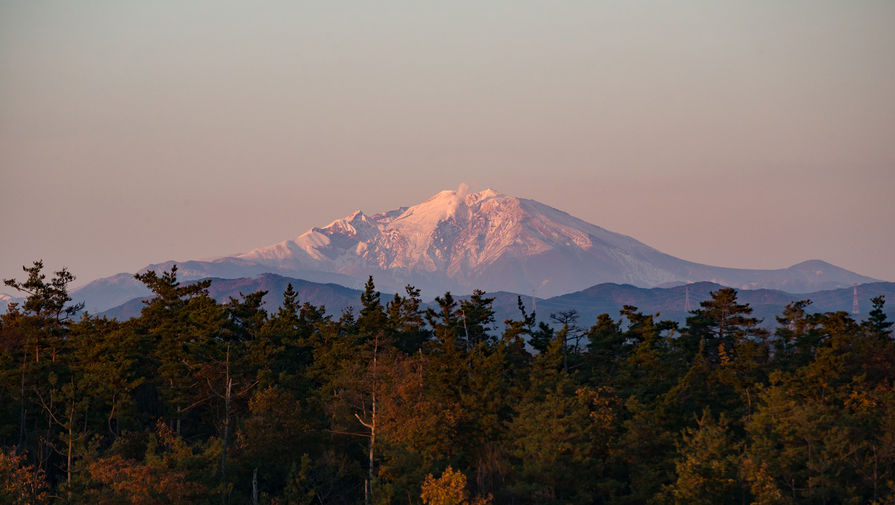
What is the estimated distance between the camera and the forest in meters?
61.9

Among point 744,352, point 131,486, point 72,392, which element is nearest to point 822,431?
point 744,352

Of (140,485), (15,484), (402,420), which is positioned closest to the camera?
(15,484)

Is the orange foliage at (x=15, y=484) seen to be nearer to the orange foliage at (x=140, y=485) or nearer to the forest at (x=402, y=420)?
the forest at (x=402, y=420)

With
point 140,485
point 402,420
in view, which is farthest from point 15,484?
point 402,420

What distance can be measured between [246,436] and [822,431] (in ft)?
136

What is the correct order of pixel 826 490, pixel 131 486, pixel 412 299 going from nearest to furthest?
1. pixel 131 486
2. pixel 826 490
3. pixel 412 299

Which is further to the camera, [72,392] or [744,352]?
[744,352]

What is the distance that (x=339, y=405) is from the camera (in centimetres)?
6875

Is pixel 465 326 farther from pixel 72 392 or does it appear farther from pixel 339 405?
pixel 72 392

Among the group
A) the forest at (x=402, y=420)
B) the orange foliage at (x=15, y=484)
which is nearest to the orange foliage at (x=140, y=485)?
the forest at (x=402, y=420)

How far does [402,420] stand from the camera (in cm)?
6506

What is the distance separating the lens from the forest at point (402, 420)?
203 feet

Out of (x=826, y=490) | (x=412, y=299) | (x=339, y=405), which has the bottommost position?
(x=826, y=490)

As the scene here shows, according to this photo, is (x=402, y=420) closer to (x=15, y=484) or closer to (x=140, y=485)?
(x=140, y=485)
